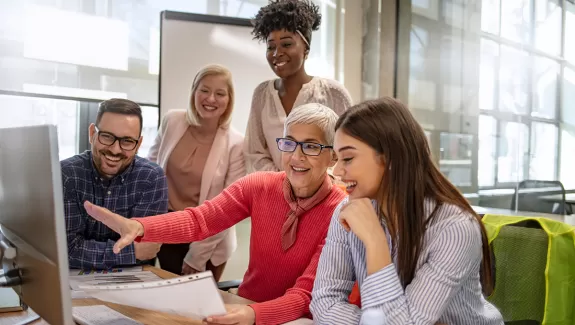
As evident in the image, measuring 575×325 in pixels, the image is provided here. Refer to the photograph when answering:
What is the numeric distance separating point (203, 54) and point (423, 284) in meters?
2.91

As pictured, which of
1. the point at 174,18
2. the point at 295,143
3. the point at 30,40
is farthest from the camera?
the point at 174,18

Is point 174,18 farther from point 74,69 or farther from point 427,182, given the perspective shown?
point 427,182

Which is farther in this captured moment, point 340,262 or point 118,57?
point 118,57

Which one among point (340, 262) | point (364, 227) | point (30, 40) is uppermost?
point (30, 40)

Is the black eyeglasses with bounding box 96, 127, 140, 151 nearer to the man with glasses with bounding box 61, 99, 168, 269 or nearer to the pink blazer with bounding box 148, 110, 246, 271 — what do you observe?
the man with glasses with bounding box 61, 99, 168, 269

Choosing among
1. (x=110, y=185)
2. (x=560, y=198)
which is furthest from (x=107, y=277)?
(x=560, y=198)

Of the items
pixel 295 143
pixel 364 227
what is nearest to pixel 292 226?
pixel 295 143

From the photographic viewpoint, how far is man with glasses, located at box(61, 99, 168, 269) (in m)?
1.92

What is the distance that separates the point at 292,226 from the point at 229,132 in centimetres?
115

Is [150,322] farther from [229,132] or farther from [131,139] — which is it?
[229,132]

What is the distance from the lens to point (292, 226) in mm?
1680

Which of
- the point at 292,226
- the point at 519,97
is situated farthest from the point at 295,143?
the point at 519,97

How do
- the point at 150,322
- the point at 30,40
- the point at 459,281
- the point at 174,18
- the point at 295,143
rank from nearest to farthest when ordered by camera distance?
the point at 459,281 → the point at 150,322 → the point at 295,143 → the point at 30,40 → the point at 174,18

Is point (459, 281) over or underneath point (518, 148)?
underneath
